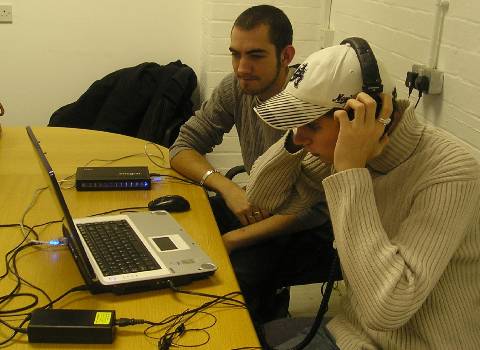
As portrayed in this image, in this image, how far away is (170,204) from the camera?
5.57 feet

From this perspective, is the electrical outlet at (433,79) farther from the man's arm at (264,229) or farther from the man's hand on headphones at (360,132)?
the man's hand on headphones at (360,132)

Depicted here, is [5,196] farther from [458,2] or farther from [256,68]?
[458,2]

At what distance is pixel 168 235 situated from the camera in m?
1.49

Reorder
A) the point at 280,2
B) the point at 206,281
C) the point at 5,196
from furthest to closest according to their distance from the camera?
the point at 280,2 → the point at 5,196 → the point at 206,281

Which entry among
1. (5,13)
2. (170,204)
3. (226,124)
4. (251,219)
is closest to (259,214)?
(251,219)

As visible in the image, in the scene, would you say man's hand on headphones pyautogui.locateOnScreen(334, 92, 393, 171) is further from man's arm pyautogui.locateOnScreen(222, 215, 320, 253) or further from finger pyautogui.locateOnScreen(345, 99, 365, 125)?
man's arm pyautogui.locateOnScreen(222, 215, 320, 253)

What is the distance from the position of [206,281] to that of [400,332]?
433 millimetres

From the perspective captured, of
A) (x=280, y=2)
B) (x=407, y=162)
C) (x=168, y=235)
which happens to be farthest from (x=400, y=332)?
(x=280, y=2)

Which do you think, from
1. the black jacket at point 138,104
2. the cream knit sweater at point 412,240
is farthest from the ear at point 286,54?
the black jacket at point 138,104

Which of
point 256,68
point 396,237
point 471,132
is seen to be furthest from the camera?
point 256,68

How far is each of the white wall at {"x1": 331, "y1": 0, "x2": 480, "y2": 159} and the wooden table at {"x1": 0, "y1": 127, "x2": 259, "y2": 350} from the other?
872mm

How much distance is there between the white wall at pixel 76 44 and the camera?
3.41 m

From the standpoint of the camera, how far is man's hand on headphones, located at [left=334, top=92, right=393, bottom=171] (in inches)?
45.5

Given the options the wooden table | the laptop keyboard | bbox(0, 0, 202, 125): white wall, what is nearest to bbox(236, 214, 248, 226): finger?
the wooden table
